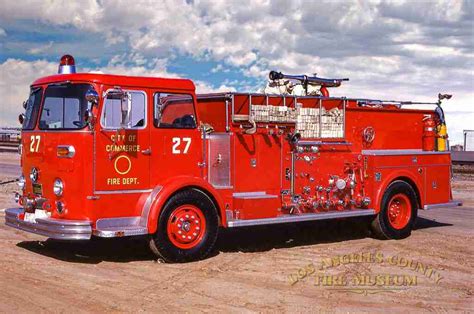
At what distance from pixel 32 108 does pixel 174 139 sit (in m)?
2.15

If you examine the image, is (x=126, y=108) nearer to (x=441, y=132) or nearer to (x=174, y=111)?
(x=174, y=111)

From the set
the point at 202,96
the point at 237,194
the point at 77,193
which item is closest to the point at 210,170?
the point at 237,194

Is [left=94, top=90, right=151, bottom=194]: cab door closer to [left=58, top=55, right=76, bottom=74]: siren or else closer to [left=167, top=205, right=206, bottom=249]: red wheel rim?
[left=167, top=205, right=206, bottom=249]: red wheel rim

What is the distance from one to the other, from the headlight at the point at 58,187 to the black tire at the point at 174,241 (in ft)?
4.37

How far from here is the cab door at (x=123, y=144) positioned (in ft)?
27.5

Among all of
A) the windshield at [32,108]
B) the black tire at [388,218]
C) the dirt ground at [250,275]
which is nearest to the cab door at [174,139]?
the dirt ground at [250,275]

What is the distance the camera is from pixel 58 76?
29.3 ft

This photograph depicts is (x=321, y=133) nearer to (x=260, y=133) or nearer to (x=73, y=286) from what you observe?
(x=260, y=133)

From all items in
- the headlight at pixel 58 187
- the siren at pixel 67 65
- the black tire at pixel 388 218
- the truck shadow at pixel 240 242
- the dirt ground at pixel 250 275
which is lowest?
the dirt ground at pixel 250 275

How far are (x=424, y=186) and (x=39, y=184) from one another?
22.8 ft

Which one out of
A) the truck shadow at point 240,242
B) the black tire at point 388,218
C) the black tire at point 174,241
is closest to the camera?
the black tire at point 174,241

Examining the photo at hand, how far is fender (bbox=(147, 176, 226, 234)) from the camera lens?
8445mm

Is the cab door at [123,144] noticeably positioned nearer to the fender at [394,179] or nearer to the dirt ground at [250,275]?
the dirt ground at [250,275]

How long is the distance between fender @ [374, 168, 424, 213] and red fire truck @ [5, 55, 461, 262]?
3 cm
